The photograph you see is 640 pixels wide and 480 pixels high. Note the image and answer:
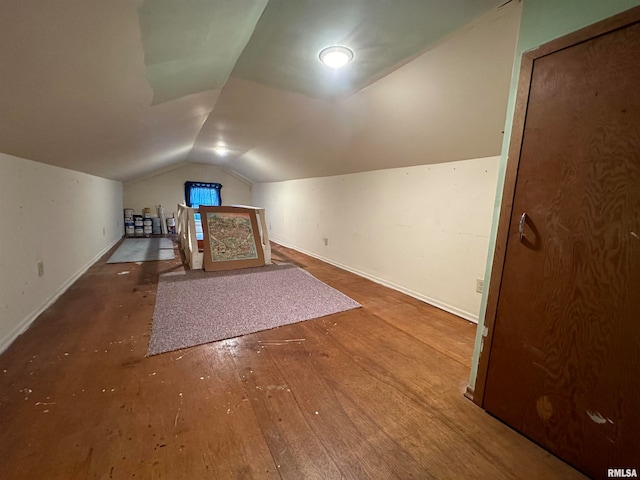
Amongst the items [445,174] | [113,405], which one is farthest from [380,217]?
[113,405]

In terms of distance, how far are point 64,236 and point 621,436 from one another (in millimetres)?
4046

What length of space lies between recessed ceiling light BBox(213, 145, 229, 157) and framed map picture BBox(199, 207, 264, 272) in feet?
4.69

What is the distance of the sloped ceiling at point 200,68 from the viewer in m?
0.93

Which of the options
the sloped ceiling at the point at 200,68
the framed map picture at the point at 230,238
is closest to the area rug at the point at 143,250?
the framed map picture at the point at 230,238

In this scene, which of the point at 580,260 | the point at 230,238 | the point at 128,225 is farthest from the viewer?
the point at 128,225

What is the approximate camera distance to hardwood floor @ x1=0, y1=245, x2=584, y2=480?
97 cm

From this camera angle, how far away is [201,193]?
22.9 ft

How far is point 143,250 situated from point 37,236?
2524mm

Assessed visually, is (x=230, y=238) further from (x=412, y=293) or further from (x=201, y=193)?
(x=201, y=193)

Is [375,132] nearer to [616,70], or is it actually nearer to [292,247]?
[616,70]

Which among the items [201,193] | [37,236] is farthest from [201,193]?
[37,236]

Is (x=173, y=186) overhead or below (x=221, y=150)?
below

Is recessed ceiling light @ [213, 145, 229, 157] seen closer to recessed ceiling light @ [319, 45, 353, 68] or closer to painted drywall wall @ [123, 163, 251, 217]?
painted drywall wall @ [123, 163, 251, 217]

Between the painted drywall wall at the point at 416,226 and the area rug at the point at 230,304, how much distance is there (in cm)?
76
